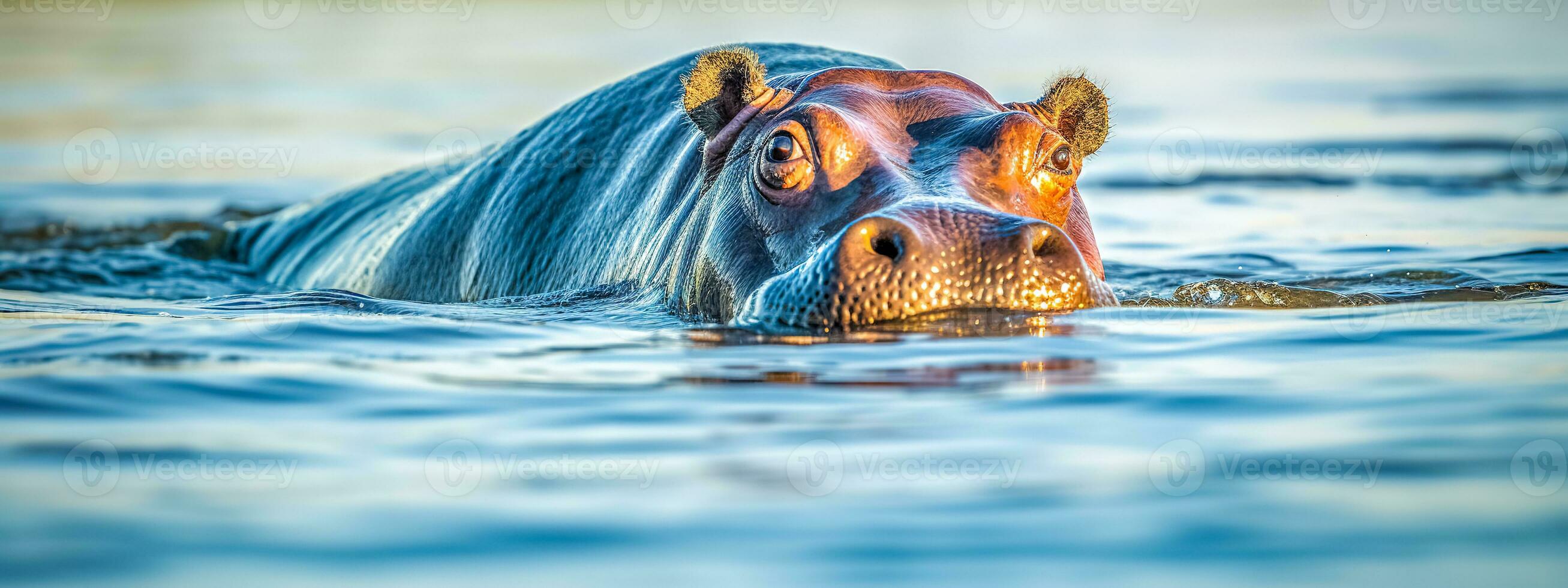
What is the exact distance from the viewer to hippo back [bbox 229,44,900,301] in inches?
332

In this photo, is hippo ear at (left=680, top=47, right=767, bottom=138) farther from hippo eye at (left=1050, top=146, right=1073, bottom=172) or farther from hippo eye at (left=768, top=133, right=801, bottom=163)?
hippo eye at (left=1050, top=146, right=1073, bottom=172)

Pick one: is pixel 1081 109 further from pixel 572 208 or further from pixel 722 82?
pixel 572 208

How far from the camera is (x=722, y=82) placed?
770cm

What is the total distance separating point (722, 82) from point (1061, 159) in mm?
1626

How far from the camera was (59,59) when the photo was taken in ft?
90.1

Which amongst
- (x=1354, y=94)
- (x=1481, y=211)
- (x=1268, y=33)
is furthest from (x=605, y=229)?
(x=1268, y=33)

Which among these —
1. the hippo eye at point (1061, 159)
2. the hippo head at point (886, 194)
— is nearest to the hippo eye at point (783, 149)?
the hippo head at point (886, 194)

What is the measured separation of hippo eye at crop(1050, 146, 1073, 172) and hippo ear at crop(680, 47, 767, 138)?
142cm

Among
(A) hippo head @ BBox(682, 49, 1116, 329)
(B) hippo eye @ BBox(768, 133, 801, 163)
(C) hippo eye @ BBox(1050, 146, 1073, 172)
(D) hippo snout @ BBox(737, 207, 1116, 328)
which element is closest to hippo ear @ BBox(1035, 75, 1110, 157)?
(A) hippo head @ BBox(682, 49, 1116, 329)

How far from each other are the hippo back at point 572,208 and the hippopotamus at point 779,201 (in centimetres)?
2

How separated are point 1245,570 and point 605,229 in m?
6.27

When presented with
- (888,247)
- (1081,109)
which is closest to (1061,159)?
(1081,109)

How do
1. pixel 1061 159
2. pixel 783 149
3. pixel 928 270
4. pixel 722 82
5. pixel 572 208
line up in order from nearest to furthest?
pixel 928 270, pixel 783 149, pixel 1061 159, pixel 722 82, pixel 572 208

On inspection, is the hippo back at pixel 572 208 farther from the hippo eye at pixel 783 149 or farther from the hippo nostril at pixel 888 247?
the hippo nostril at pixel 888 247
